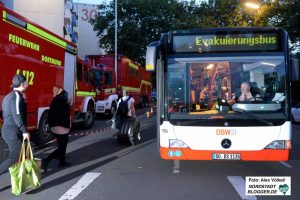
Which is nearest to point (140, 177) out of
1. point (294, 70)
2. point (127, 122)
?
point (294, 70)

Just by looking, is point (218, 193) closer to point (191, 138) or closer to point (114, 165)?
point (191, 138)

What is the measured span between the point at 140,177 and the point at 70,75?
7.40 meters

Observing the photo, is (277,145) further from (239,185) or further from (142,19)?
(142,19)

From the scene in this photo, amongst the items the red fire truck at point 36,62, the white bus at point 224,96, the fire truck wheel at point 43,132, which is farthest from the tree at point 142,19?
the white bus at point 224,96

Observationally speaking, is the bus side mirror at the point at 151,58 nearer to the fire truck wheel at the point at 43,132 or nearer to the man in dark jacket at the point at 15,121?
the man in dark jacket at the point at 15,121

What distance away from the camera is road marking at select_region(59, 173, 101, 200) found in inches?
257

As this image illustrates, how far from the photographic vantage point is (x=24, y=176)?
6.45 metres

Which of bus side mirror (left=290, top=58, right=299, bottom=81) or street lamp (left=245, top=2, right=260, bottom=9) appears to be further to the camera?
street lamp (left=245, top=2, right=260, bottom=9)

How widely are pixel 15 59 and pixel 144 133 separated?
274 inches

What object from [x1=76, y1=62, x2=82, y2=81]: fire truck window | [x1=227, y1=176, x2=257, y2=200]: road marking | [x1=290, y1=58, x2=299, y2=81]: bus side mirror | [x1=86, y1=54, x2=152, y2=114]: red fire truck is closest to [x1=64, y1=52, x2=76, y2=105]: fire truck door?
[x1=76, y1=62, x2=82, y2=81]: fire truck window

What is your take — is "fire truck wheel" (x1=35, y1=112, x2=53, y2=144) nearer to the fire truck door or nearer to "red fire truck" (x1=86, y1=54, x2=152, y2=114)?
the fire truck door

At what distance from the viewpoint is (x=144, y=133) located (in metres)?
16.0

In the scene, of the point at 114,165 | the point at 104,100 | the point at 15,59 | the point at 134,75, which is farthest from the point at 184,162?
the point at 134,75

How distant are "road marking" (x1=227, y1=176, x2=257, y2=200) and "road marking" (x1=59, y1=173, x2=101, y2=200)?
2.48 m
